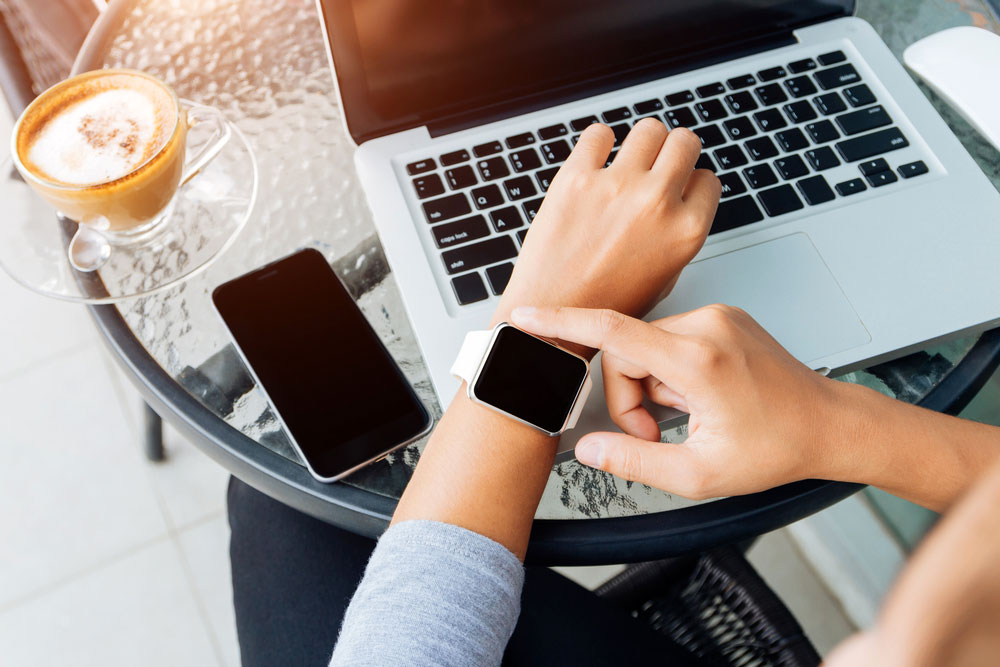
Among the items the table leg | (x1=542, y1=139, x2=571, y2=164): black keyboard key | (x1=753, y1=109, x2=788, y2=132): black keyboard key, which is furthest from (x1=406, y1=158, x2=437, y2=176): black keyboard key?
the table leg

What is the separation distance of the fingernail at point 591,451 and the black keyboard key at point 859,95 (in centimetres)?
45

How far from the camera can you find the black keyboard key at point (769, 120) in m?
0.70

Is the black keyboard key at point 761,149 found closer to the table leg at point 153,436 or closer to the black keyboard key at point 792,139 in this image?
the black keyboard key at point 792,139

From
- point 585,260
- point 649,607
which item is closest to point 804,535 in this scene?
point 649,607

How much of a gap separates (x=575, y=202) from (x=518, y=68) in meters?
0.18

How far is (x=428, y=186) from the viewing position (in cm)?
66

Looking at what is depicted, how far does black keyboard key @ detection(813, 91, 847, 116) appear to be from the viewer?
71cm

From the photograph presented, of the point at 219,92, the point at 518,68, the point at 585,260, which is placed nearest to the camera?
the point at 585,260

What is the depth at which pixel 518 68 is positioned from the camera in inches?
27.2

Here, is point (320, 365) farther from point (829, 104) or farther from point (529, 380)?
point (829, 104)

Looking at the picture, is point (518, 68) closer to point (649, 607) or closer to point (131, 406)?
point (649, 607)

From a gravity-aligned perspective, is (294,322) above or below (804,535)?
above

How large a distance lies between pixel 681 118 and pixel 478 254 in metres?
0.25

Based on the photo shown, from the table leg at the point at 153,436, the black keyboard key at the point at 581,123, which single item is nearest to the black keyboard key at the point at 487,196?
the black keyboard key at the point at 581,123
